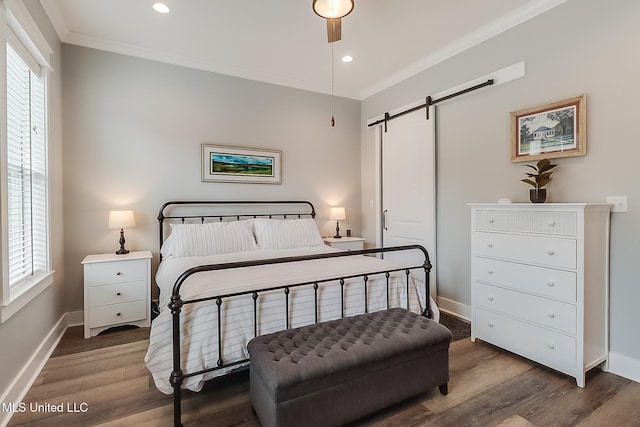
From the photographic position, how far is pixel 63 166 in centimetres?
314

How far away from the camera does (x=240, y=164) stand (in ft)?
13.0

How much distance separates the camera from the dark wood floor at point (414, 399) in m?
1.77

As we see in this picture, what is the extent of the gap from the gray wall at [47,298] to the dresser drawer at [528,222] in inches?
131

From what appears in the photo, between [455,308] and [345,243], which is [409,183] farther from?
[455,308]

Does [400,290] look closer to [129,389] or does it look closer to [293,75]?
[129,389]

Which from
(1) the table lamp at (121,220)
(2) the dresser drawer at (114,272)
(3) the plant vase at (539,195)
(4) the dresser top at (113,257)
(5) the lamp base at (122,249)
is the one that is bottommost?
(2) the dresser drawer at (114,272)

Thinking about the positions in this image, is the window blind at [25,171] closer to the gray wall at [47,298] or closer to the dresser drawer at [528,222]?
the gray wall at [47,298]

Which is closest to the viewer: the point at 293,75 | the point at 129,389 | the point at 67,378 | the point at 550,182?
the point at 129,389

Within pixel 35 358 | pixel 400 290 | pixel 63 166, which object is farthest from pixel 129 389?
pixel 63 166

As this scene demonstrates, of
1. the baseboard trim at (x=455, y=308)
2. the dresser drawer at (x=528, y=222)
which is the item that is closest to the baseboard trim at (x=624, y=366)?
the dresser drawer at (x=528, y=222)

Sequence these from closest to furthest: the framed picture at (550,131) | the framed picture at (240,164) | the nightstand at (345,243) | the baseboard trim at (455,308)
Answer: the framed picture at (550,131) → the baseboard trim at (455,308) → the framed picture at (240,164) → the nightstand at (345,243)

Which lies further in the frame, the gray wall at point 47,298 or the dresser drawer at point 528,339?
the dresser drawer at point 528,339

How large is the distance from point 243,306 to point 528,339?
209 cm

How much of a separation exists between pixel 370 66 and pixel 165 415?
3841 mm
